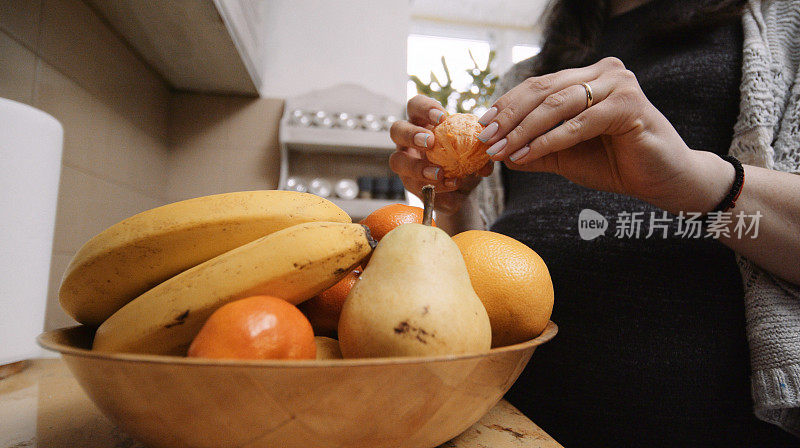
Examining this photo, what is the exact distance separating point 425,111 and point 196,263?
1.33 feet

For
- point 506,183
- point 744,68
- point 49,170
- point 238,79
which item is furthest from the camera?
point 238,79

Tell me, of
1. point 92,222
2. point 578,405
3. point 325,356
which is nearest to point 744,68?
point 578,405

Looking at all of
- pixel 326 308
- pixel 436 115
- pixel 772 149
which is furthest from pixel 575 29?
pixel 326 308

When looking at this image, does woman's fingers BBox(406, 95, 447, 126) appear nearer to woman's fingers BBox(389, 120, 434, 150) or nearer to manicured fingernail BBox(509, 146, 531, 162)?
woman's fingers BBox(389, 120, 434, 150)

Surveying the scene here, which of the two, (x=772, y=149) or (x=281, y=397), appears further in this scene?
(x=772, y=149)

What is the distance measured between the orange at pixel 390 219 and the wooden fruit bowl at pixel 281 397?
219 mm

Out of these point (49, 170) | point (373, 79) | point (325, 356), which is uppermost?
point (373, 79)

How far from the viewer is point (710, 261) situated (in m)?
0.69

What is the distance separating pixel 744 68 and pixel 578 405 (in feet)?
2.14

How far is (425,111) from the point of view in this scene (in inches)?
24.9

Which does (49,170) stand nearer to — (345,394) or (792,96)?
(345,394)

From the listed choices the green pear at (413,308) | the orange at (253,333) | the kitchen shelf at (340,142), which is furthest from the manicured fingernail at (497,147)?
the kitchen shelf at (340,142)

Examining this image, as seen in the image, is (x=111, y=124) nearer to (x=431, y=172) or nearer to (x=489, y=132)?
(x=431, y=172)

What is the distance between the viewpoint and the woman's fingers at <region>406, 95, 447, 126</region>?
24.3 inches
